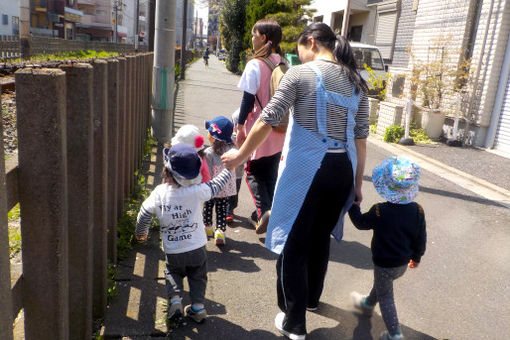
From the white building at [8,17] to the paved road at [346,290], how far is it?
1740 inches

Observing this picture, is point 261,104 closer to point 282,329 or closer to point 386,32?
point 282,329

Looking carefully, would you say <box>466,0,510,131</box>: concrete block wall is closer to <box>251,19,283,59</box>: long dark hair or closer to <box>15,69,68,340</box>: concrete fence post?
<box>251,19,283,59</box>: long dark hair

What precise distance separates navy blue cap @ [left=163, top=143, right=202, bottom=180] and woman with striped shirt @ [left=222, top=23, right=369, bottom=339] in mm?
199

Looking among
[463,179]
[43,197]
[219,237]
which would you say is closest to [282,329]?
[219,237]

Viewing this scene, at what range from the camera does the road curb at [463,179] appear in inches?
254

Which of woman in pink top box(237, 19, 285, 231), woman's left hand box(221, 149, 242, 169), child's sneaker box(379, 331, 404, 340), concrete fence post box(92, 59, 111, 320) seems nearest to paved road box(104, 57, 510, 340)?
child's sneaker box(379, 331, 404, 340)

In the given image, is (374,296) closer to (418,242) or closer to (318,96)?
(418,242)

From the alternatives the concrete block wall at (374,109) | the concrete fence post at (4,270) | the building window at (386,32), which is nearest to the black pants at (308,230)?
the concrete fence post at (4,270)

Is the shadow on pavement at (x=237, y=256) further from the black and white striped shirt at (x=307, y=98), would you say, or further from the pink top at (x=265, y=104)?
the black and white striped shirt at (x=307, y=98)

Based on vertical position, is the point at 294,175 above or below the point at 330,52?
below

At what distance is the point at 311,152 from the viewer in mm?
2645

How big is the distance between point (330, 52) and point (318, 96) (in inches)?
15.0

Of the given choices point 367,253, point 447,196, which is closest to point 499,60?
point 447,196

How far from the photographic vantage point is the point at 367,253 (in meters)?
4.42
